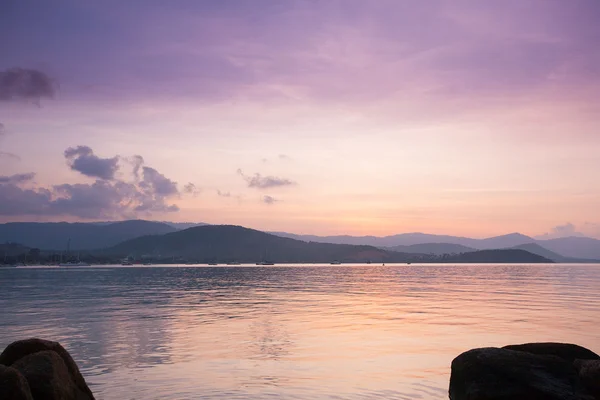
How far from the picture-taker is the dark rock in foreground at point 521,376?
45.9 feet

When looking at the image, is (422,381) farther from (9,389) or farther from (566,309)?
(566,309)

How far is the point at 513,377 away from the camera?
1420 centimetres

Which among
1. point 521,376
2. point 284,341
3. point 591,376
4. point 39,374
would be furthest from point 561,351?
point 284,341

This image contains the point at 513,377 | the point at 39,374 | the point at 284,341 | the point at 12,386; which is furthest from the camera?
the point at 284,341

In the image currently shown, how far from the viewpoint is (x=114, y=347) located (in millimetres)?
31953

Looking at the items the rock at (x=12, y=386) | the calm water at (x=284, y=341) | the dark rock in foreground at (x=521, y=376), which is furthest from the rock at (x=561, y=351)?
the rock at (x=12, y=386)

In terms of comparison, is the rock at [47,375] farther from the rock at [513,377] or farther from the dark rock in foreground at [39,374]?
the rock at [513,377]

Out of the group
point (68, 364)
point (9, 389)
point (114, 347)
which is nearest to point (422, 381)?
point (68, 364)

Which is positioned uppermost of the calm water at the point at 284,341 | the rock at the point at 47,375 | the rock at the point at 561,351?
the rock at the point at 561,351

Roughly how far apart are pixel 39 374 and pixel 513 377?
40.1 feet

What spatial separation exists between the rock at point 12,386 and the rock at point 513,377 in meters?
10.8

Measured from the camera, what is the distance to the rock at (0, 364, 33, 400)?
1309cm

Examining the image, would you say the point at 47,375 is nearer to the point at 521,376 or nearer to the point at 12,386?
the point at 12,386

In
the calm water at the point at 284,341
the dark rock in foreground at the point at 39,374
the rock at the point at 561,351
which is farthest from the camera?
the calm water at the point at 284,341
